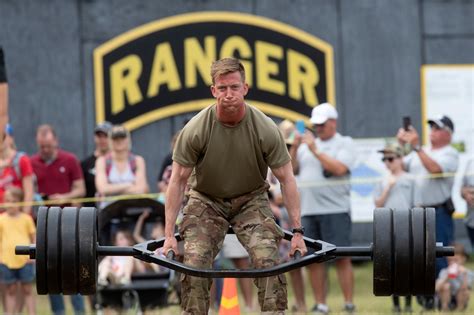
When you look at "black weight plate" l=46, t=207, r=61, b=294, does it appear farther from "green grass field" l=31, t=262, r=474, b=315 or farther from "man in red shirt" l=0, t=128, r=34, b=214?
"man in red shirt" l=0, t=128, r=34, b=214

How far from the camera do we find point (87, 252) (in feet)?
29.9

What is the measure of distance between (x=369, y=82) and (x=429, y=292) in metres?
9.24

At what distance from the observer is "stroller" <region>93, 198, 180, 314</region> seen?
13.1 m

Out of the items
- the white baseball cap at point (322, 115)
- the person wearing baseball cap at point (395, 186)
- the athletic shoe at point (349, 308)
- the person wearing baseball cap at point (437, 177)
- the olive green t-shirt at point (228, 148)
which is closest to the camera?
the olive green t-shirt at point (228, 148)

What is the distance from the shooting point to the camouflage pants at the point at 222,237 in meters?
8.98

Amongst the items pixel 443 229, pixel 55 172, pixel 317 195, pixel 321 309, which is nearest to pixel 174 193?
pixel 321 309

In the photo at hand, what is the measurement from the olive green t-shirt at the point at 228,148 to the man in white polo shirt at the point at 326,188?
4.07 meters

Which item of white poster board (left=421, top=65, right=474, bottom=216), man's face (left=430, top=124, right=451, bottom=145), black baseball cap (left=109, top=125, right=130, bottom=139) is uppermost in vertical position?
white poster board (left=421, top=65, right=474, bottom=216)

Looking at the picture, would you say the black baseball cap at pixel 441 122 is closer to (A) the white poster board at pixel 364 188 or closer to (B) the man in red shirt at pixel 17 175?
(A) the white poster board at pixel 364 188

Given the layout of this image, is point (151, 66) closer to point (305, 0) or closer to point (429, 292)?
point (305, 0)

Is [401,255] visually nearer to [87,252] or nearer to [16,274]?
[87,252]

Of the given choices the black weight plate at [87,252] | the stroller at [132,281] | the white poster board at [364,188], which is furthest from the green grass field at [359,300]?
the black weight plate at [87,252]

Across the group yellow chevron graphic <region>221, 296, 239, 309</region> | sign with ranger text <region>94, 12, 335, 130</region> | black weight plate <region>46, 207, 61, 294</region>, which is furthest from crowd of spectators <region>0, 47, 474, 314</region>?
black weight plate <region>46, 207, 61, 294</region>

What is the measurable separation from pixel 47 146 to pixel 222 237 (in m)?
5.50
